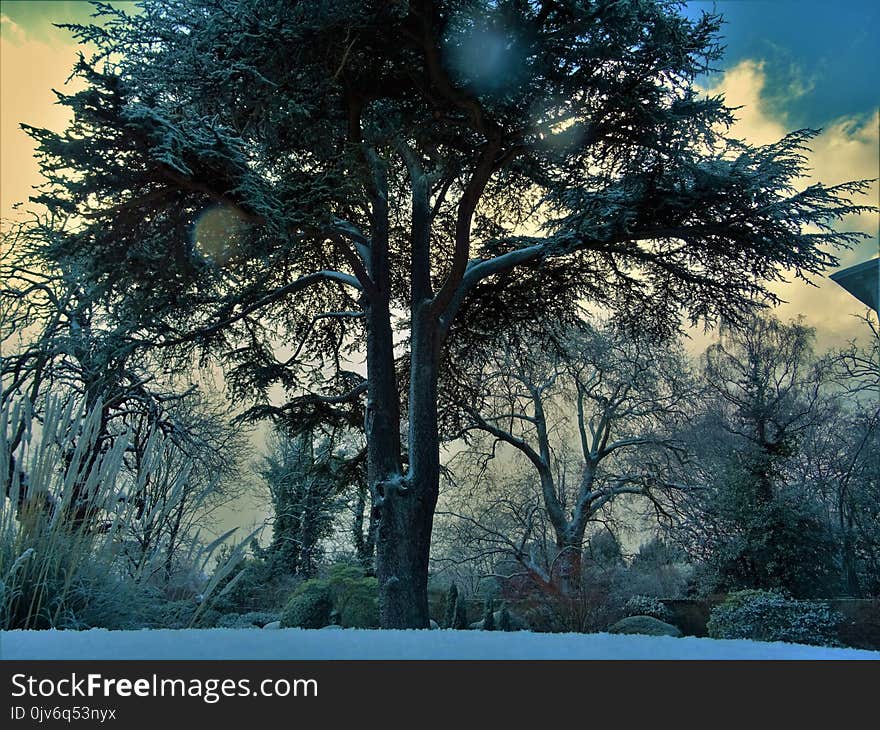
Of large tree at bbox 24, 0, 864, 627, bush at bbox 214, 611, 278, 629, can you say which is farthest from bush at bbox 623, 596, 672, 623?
bush at bbox 214, 611, 278, 629

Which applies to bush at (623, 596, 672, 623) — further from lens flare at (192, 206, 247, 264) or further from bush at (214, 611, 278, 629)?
lens flare at (192, 206, 247, 264)

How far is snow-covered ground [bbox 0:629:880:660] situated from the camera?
54.2 inches

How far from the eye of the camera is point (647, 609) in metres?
11.7

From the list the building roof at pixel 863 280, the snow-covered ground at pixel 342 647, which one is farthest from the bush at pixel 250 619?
the snow-covered ground at pixel 342 647

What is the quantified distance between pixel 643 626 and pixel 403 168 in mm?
7950

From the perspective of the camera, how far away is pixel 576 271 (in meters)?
8.16

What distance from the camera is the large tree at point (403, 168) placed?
5570 mm

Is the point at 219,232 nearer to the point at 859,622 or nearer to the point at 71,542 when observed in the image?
the point at 71,542
